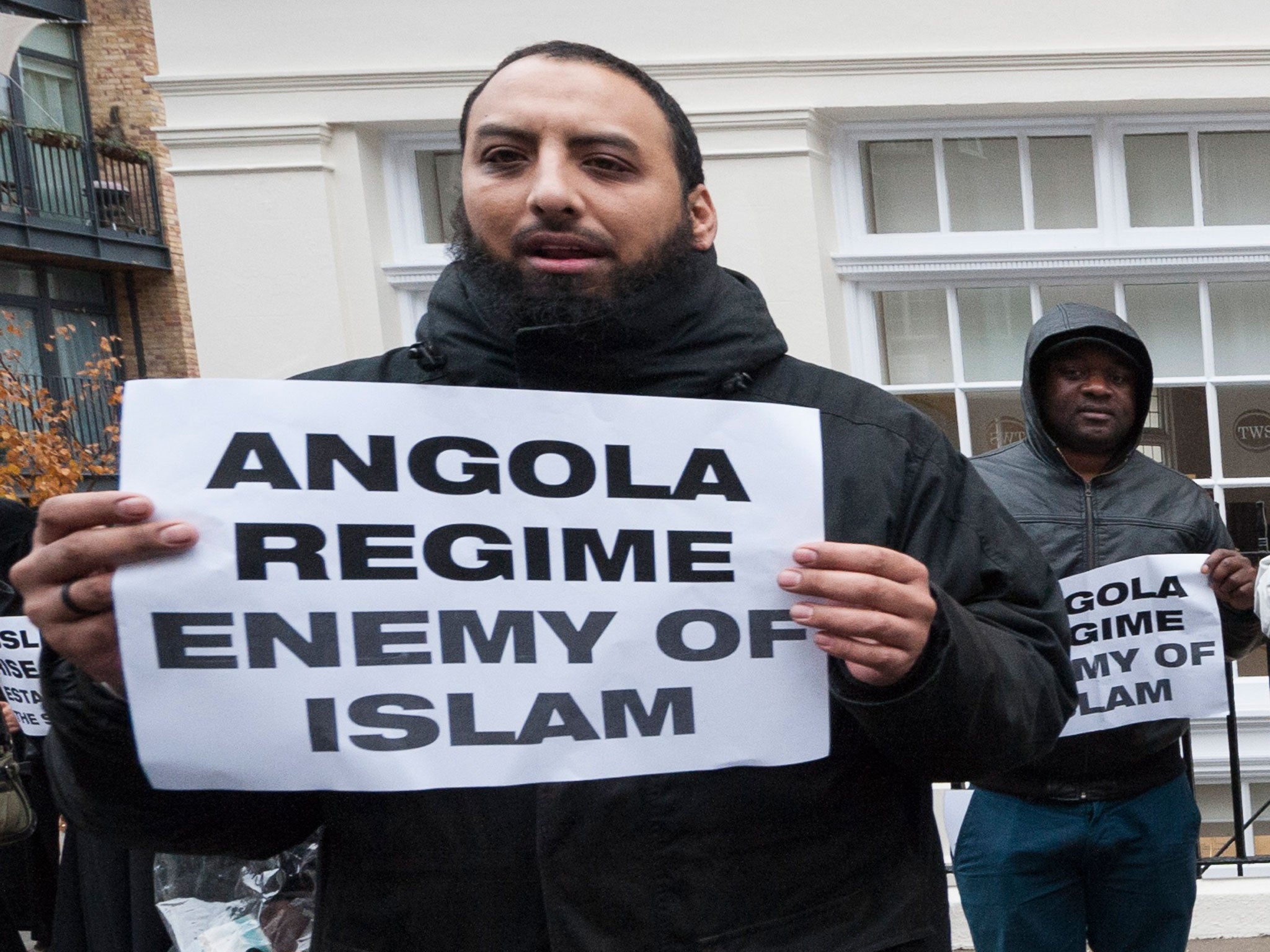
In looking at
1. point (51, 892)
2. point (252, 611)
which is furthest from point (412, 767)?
point (51, 892)

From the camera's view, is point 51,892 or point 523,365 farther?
point 51,892

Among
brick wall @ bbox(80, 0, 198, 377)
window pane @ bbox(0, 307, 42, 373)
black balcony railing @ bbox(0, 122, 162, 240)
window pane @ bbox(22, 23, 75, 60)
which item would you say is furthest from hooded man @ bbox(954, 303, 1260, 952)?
window pane @ bbox(22, 23, 75, 60)

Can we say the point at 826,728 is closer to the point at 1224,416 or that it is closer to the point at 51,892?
the point at 51,892

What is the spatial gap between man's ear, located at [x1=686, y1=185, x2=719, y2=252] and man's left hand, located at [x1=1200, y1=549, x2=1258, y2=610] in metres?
1.93

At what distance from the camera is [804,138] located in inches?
226

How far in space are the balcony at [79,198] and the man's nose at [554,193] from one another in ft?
56.1

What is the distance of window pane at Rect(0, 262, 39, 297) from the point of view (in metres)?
18.7

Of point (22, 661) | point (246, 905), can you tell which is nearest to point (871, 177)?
point (22, 661)

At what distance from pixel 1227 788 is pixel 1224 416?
5.20 feet

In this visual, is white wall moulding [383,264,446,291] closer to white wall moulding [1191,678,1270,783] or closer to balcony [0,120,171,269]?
white wall moulding [1191,678,1270,783]

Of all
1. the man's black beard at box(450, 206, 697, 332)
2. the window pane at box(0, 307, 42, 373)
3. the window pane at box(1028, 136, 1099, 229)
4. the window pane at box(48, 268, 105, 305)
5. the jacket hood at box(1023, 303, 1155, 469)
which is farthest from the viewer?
the window pane at box(48, 268, 105, 305)

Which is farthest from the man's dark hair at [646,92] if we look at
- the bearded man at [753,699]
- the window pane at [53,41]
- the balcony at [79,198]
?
the window pane at [53,41]

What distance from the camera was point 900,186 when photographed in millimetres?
6078

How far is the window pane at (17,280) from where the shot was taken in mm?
18703
